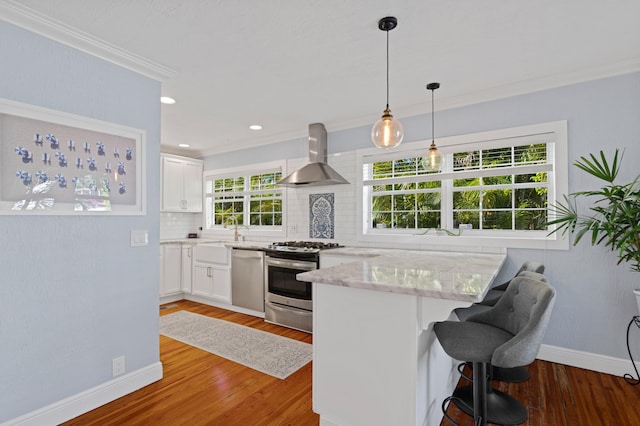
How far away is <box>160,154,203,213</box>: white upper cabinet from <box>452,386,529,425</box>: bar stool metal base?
4.89 m

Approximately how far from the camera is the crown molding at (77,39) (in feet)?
6.22

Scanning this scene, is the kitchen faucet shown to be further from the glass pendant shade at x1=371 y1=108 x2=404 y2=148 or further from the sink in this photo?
the glass pendant shade at x1=371 y1=108 x2=404 y2=148

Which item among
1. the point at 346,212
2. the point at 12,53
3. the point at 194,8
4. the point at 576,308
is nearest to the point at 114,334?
the point at 12,53

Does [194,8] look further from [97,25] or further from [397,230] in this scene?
[397,230]

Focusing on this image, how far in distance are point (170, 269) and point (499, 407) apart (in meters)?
4.56

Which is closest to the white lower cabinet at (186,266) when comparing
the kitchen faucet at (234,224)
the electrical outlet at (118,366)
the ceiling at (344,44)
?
the kitchen faucet at (234,224)

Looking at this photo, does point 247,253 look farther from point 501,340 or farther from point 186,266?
point 501,340

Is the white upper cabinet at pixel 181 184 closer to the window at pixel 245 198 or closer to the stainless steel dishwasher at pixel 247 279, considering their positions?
the window at pixel 245 198

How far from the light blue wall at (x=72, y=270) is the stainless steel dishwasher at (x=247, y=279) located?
1.72 m

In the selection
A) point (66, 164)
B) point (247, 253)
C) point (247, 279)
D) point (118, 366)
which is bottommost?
point (118, 366)

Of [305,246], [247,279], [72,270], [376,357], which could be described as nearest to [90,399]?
[72,270]

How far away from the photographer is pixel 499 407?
6.86 ft

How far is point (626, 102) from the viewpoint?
8.93 feet

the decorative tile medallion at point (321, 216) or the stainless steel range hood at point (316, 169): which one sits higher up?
the stainless steel range hood at point (316, 169)
